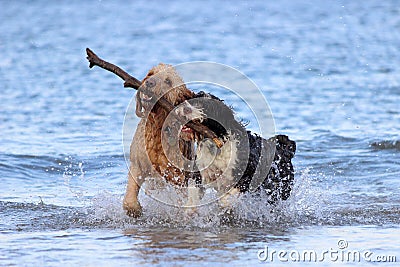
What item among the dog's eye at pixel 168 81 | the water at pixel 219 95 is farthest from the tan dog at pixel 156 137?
the water at pixel 219 95

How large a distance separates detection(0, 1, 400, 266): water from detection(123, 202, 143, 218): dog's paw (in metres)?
0.07

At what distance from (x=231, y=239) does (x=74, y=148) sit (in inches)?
195

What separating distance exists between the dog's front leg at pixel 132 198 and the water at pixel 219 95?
10 centimetres

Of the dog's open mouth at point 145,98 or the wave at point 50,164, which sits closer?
the dog's open mouth at point 145,98

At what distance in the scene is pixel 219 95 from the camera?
1395 centimetres

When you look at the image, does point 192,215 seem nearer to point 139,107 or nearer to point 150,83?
point 139,107

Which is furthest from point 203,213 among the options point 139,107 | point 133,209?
point 139,107

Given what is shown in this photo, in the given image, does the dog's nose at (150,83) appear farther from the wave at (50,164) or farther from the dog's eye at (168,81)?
the wave at (50,164)

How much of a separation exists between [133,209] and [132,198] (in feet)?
0.32

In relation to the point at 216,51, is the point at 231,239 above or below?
below

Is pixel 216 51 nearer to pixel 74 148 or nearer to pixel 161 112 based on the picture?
pixel 74 148

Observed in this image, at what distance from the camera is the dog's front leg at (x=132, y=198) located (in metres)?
6.77

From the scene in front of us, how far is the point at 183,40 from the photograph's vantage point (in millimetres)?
23984

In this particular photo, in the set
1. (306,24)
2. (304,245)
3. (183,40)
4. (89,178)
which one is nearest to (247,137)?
(304,245)
